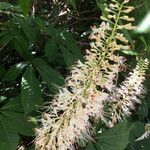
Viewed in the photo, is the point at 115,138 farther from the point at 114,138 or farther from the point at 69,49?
the point at 69,49

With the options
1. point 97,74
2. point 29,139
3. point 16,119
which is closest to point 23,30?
point 16,119

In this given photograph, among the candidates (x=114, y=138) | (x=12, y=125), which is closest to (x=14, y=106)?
(x=12, y=125)

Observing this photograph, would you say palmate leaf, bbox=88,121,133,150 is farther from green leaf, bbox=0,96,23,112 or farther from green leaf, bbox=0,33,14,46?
green leaf, bbox=0,33,14,46

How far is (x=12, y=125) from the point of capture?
200 cm

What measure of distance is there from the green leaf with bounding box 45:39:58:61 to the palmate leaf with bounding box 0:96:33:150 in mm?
232

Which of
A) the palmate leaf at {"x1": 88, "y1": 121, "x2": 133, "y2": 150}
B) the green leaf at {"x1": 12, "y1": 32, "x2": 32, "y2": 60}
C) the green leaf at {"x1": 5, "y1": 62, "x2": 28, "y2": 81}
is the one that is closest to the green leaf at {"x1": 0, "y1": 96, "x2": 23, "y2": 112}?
the green leaf at {"x1": 5, "y1": 62, "x2": 28, "y2": 81}

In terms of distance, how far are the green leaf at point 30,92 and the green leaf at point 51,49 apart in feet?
0.36

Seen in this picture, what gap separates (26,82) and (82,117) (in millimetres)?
480

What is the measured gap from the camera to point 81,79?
5.17 feet

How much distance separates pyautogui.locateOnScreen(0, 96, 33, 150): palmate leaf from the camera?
1947 millimetres

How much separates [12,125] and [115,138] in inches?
16.7

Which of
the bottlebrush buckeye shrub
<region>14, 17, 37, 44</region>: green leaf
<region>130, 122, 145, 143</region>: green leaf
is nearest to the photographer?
the bottlebrush buckeye shrub

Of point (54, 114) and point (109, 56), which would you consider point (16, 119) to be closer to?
point (54, 114)

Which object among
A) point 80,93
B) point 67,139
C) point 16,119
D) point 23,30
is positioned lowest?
point 67,139
